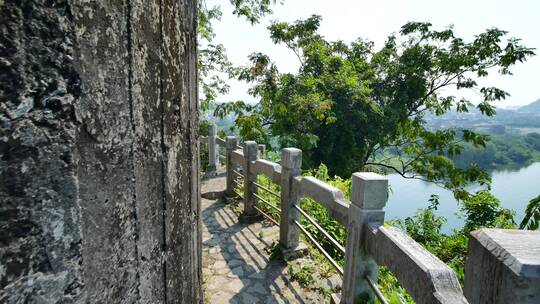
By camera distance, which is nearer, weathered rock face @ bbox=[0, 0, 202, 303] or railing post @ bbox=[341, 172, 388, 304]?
weathered rock face @ bbox=[0, 0, 202, 303]

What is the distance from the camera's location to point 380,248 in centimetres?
211

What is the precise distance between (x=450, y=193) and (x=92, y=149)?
1559 inches

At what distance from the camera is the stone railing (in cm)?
70

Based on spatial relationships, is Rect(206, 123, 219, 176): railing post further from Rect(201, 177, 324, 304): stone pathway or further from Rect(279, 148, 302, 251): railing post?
Rect(279, 148, 302, 251): railing post

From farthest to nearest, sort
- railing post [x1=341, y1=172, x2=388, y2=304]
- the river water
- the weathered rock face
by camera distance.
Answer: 1. the river water
2. railing post [x1=341, y1=172, x2=388, y2=304]
3. the weathered rock face

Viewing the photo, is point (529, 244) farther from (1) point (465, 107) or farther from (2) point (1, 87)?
(1) point (465, 107)

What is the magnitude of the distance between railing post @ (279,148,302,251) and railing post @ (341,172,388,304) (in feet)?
4.57

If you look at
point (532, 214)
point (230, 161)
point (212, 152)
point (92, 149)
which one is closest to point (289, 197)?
point (532, 214)

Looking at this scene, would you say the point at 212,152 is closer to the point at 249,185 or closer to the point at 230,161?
the point at 230,161

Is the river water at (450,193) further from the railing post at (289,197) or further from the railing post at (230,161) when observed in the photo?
the railing post at (289,197)

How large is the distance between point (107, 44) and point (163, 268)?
642mm

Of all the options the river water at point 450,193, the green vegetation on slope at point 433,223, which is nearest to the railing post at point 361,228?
the green vegetation on slope at point 433,223

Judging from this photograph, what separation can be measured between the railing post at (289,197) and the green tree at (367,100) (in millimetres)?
5922

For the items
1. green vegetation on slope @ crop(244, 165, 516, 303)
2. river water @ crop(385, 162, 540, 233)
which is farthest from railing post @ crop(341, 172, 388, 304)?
river water @ crop(385, 162, 540, 233)
